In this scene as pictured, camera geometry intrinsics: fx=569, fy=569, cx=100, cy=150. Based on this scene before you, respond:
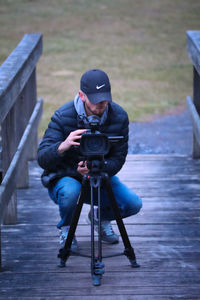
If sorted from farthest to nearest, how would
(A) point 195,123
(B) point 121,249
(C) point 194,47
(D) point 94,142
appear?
(A) point 195,123 → (C) point 194,47 → (B) point 121,249 → (D) point 94,142

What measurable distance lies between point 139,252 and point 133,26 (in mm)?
14912

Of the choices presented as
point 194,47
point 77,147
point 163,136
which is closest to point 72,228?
point 77,147

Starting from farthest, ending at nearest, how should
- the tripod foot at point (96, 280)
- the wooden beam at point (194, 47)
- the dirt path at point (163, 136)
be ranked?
the dirt path at point (163, 136) < the wooden beam at point (194, 47) < the tripod foot at point (96, 280)

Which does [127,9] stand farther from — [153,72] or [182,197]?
[182,197]

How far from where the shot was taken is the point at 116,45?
15961 millimetres

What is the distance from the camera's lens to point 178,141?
26.8 feet

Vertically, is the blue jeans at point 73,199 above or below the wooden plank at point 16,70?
below

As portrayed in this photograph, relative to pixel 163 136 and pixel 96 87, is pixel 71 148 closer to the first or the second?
pixel 96 87

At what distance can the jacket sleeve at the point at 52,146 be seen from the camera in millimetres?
3506

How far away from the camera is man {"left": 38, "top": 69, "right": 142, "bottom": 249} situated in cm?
336

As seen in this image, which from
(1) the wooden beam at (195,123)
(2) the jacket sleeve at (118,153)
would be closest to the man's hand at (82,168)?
(2) the jacket sleeve at (118,153)

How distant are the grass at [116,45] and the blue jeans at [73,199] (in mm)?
5401

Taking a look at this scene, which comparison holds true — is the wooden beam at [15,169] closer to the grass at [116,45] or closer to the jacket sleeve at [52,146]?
the jacket sleeve at [52,146]

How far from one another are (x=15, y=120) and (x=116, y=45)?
1194 cm
